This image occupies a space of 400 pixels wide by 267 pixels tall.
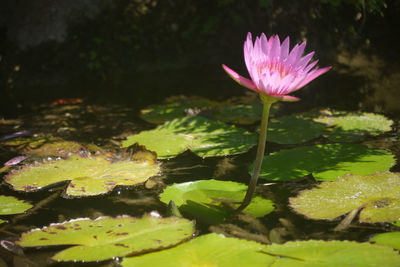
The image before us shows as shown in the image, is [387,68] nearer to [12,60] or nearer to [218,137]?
[218,137]

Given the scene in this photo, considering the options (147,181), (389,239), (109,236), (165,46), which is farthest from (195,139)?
(165,46)

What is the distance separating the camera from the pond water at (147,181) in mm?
1169

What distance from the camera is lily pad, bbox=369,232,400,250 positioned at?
104 cm

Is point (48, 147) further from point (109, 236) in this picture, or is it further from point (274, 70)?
point (274, 70)

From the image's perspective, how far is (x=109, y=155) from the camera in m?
1.76

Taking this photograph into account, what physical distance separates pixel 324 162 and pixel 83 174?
3.14ft

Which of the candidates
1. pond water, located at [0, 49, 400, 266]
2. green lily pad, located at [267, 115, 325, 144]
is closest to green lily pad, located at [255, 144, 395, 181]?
pond water, located at [0, 49, 400, 266]

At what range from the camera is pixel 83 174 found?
1.57 metres

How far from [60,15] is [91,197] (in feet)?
9.13

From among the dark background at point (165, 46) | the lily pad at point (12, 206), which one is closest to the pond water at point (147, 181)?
the lily pad at point (12, 206)

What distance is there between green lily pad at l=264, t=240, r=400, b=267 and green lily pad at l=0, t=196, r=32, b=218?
826 millimetres

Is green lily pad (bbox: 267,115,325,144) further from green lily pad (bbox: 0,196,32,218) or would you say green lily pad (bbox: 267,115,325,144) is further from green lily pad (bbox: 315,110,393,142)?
green lily pad (bbox: 0,196,32,218)

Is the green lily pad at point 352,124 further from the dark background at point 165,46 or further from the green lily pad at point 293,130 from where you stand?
the dark background at point 165,46

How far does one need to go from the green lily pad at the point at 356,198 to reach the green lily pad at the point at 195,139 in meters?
0.52
